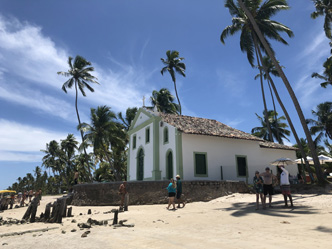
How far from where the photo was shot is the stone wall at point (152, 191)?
14898mm

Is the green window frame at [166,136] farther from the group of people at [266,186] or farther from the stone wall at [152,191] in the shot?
the group of people at [266,186]

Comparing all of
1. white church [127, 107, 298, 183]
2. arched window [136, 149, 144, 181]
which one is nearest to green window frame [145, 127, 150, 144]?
white church [127, 107, 298, 183]

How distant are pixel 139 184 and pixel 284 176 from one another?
823 cm

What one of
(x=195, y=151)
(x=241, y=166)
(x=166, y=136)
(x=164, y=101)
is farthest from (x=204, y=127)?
(x=164, y=101)

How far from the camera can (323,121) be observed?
112 ft

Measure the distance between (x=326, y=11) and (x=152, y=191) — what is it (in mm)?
21663

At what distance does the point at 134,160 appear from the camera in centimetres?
2362

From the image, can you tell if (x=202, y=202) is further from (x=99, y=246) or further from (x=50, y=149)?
A: (x=50, y=149)

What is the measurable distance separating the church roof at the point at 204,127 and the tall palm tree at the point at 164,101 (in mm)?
17455

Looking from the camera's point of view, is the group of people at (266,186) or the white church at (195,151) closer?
the group of people at (266,186)

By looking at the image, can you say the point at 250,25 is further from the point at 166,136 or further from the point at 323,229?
the point at 323,229

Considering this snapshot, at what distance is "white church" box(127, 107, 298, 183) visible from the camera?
18109mm

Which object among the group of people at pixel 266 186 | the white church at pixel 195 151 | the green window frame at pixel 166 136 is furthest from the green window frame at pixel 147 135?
the group of people at pixel 266 186

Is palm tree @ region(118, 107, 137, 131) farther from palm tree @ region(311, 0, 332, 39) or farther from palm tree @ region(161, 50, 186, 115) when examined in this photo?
palm tree @ region(311, 0, 332, 39)
